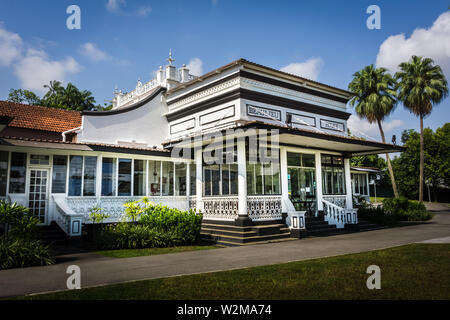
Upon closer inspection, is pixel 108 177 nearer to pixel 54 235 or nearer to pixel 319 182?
pixel 54 235

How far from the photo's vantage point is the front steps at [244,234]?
1227 cm

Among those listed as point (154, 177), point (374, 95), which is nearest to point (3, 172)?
point (154, 177)

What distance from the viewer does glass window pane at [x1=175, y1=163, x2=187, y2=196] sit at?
638 inches

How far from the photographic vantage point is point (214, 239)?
1278cm

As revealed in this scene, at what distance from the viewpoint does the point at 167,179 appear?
52.4 ft

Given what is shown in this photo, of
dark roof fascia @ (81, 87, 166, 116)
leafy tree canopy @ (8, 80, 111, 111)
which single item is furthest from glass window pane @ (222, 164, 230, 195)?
leafy tree canopy @ (8, 80, 111, 111)

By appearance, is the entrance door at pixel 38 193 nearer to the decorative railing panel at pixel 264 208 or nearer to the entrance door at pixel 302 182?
the decorative railing panel at pixel 264 208

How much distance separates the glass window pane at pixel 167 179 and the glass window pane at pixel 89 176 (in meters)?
3.24

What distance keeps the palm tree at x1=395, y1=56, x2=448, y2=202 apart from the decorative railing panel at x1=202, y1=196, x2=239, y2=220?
23.0 m

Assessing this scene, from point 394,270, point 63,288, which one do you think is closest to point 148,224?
point 63,288

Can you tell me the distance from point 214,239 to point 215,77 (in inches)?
A: 302

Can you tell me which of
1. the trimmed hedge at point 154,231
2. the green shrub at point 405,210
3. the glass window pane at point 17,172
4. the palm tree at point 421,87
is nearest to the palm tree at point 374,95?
the palm tree at point 421,87

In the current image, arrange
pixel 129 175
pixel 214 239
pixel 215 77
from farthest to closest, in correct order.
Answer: pixel 215 77 < pixel 129 175 < pixel 214 239
